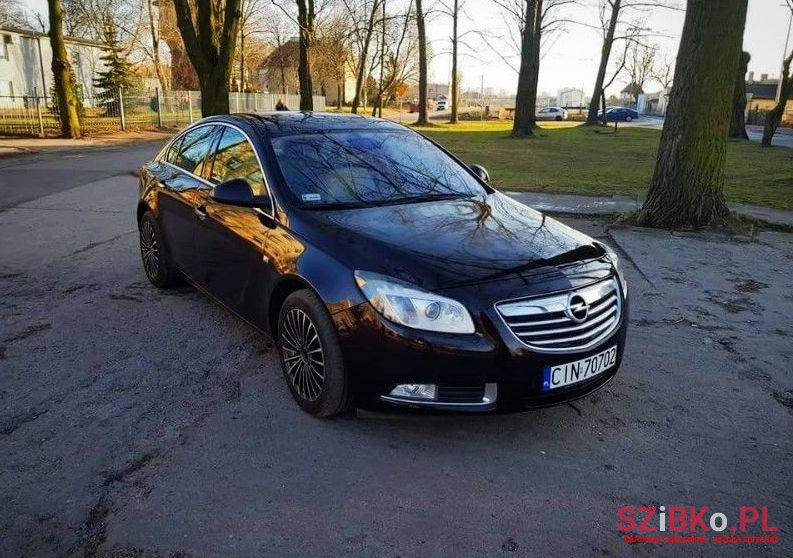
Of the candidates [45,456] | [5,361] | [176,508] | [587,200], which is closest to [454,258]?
[176,508]

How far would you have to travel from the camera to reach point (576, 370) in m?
3.07

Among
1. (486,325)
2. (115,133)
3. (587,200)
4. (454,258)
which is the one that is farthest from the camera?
(115,133)

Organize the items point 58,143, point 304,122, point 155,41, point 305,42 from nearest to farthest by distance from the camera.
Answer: point 304,122 → point 58,143 → point 305,42 → point 155,41

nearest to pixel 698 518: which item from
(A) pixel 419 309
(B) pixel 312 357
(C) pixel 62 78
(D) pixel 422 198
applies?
(A) pixel 419 309

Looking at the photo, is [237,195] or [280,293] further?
[237,195]

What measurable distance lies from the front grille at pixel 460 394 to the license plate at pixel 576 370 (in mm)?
325

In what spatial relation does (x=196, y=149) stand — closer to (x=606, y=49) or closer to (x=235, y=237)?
(x=235, y=237)

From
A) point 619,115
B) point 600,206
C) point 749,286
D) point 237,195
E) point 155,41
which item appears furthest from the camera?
point 619,115

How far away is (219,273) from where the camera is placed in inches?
171

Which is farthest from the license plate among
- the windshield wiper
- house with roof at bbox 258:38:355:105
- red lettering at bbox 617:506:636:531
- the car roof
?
house with roof at bbox 258:38:355:105

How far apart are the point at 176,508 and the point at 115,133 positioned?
25.4 metres

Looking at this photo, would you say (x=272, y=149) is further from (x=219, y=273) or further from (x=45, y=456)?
(x=45, y=456)

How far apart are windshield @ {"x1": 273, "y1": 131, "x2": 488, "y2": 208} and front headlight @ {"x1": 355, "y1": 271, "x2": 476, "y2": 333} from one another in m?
0.98

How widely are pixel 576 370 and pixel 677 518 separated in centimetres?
78
